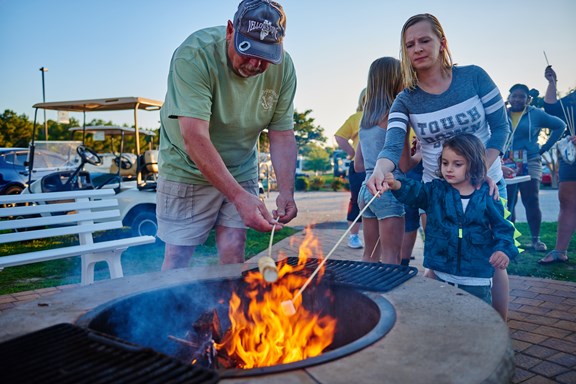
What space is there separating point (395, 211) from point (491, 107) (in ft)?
3.17

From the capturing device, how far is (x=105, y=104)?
341 inches

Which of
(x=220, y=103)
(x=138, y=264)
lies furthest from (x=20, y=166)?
(x=220, y=103)

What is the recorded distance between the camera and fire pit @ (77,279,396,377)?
5.83 ft

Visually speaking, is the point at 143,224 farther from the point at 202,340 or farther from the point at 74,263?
the point at 202,340

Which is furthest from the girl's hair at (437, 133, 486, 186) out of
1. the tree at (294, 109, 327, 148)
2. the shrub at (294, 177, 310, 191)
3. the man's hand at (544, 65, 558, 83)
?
the tree at (294, 109, 327, 148)

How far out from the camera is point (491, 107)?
8.93 ft

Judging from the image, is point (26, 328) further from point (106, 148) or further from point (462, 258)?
point (106, 148)

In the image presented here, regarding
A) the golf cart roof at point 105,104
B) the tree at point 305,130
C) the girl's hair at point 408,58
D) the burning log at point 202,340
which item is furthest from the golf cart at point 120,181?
the tree at point 305,130

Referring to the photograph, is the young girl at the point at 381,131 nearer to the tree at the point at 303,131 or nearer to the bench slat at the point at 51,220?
the bench slat at the point at 51,220

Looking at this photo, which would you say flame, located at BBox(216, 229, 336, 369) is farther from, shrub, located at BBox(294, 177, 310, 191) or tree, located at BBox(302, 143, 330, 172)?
tree, located at BBox(302, 143, 330, 172)

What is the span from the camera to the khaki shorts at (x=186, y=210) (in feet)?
9.04

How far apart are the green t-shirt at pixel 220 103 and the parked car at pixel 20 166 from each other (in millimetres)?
9386

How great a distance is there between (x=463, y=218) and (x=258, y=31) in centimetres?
155

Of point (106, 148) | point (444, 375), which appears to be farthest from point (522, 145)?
point (106, 148)
